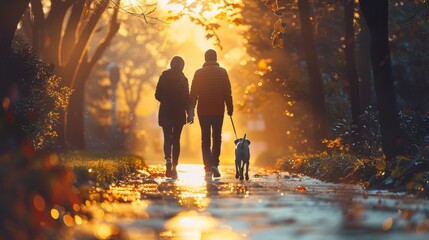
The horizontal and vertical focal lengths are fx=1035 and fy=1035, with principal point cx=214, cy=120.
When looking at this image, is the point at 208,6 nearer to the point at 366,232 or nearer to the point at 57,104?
the point at 57,104

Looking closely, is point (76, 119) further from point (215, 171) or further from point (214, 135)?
point (215, 171)

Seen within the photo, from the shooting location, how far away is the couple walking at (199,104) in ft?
64.2

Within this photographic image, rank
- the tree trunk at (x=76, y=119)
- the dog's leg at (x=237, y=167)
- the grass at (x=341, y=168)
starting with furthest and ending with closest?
the tree trunk at (x=76, y=119) → the dog's leg at (x=237, y=167) → the grass at (x=341, y=168)

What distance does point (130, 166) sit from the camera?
72.4 feet

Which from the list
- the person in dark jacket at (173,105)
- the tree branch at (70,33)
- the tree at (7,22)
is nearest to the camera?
the tree at (7,22)

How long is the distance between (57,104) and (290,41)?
16.2m

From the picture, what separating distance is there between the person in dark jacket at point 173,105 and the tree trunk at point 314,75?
6667mm

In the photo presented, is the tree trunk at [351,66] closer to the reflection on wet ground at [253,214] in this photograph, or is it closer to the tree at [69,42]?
the tree at [69,42]

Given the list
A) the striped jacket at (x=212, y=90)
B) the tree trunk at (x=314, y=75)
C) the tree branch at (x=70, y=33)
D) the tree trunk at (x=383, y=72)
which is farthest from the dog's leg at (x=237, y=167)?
the tree branch at (x=70, y=33)

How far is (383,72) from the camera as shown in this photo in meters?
16.7

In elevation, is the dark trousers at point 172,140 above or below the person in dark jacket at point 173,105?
below

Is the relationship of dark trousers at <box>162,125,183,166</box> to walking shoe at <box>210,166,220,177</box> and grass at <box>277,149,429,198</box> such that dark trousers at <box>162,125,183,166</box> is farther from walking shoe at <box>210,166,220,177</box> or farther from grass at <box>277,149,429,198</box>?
grass at <box>277,149,429,198</box>

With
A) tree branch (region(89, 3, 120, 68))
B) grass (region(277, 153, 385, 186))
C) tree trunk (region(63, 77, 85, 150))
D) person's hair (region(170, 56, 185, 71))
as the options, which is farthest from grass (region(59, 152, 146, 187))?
tree branch (region(89, 3, 120, 68))

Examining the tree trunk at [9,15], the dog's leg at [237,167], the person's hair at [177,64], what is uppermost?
the tree trunk at [9,15]
